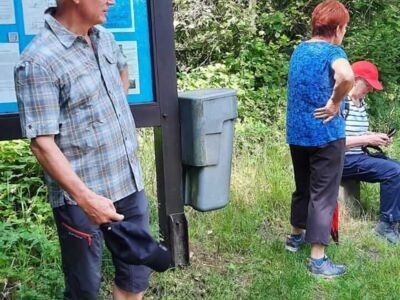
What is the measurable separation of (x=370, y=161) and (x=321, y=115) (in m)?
1.24

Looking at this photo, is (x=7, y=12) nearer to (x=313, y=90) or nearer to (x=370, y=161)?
(x=313, y=90)

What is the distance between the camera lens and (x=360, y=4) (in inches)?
369

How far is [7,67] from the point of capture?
327 centimetres

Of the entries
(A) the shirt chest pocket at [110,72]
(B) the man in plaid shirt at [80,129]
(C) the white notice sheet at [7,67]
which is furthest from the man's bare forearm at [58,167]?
(C) the white notice sheet at [7,67]

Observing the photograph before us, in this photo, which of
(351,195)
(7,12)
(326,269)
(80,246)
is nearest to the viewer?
(80,246)

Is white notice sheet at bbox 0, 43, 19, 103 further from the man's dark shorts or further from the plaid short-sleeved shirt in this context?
the man's dark shorts

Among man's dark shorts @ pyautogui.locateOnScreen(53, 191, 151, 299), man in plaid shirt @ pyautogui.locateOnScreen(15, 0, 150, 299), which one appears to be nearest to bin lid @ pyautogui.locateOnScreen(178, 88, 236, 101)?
man in plaid shirt @ pyautogui.locateOnScreen(15, 0, 150, 299)

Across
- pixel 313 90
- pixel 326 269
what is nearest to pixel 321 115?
pixel 313 90

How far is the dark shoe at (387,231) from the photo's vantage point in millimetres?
4590

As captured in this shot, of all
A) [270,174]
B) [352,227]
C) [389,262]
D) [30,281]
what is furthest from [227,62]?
[30,281]

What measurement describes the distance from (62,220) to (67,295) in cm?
38

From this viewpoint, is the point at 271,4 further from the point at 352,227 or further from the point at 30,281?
the point at 30,281

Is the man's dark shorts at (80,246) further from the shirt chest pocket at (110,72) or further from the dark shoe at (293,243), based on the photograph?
the dark shoe at (293,243)

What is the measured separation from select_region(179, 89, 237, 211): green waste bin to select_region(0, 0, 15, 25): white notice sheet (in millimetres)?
1117
